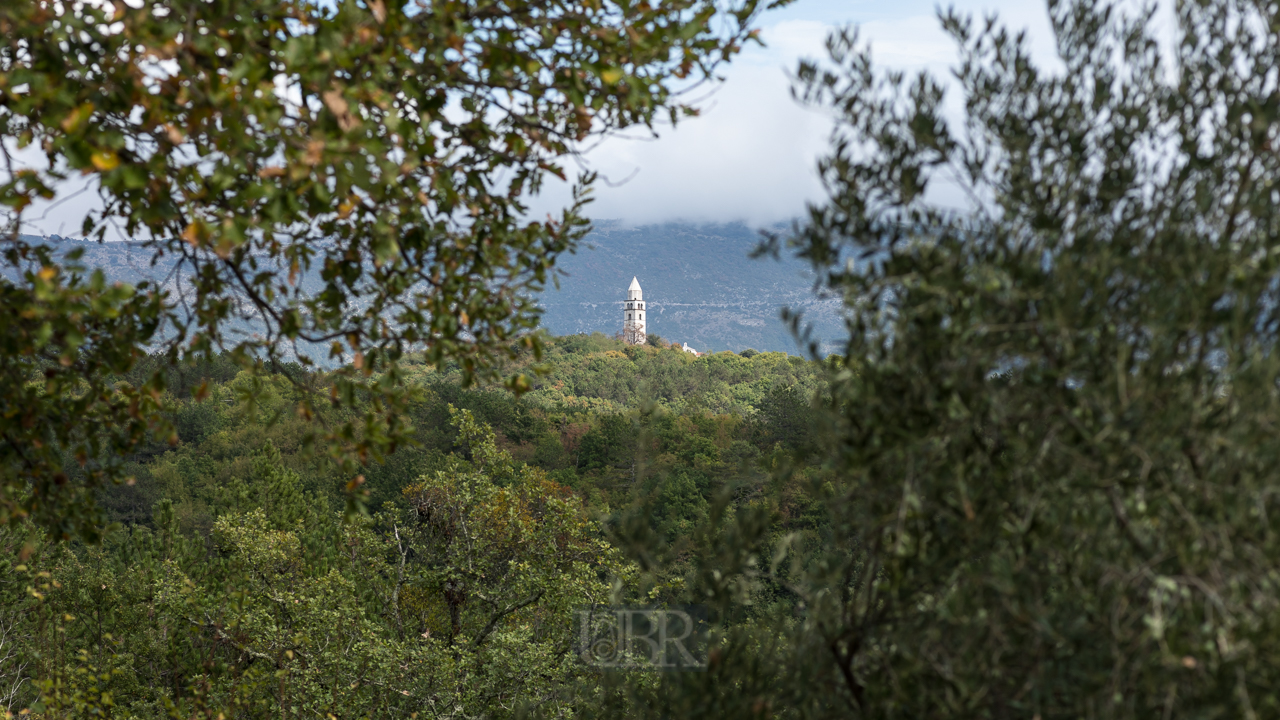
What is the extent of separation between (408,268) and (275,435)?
4461 cm

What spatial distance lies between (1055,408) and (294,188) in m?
2.42

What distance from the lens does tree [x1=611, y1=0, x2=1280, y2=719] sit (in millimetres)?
2016

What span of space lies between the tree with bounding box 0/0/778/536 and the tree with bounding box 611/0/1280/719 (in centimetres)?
136

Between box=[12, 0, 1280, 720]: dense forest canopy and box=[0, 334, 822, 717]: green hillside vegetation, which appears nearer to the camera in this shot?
box=[12, 0, 1280, 720]: dense forest canopy

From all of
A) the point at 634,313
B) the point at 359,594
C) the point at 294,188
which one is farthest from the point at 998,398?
the point at 634,313

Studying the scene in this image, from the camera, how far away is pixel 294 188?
280cm

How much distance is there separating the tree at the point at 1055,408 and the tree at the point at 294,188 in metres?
1.36

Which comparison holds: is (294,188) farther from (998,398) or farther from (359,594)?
(359,594)

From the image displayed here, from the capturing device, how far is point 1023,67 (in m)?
2.76

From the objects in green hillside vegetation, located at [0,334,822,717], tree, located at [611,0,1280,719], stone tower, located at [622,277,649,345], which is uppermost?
stone tower, located at [622,277,649,345]

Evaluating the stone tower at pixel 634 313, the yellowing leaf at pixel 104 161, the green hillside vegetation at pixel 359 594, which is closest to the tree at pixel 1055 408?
the green hillside vegetation at pixel 359 594

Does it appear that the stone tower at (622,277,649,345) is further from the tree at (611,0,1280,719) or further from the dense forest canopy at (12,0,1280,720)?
the tree at (611,0,1280,719)

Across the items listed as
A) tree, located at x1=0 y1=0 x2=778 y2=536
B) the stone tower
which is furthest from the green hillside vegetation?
the stone tower

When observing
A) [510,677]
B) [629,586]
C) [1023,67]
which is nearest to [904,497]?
[1023,67]
